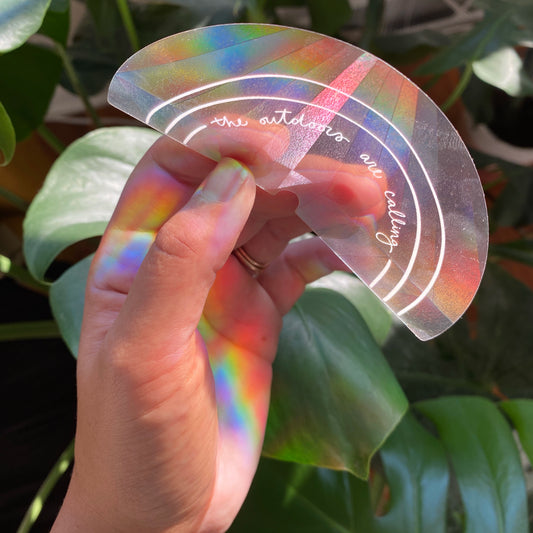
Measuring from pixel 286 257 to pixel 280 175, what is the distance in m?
0.16

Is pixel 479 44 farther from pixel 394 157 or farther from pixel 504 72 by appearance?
pixel 394 157

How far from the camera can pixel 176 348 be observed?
0.30 meters

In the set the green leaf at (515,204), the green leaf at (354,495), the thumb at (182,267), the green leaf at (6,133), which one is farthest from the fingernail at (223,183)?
the green leaf at (515,204)

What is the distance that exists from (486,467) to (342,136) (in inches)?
15.0

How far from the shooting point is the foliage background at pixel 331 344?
454 millimetres

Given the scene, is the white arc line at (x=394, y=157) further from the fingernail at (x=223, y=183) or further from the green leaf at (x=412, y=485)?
the green leaf at (x=412, y=485)

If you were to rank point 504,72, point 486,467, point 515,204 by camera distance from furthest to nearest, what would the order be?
point 515,204, point 504,72, point 486,467

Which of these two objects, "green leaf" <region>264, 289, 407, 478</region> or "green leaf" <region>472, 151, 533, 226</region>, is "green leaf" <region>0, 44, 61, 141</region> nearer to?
"green leaf" <region>264, 289, 407, 478</region>

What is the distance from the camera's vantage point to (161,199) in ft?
1.24

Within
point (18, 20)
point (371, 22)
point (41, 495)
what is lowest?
point (41, 495)

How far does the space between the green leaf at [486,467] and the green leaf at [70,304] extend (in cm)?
38

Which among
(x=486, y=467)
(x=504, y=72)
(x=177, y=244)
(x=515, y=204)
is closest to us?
(x=177, y=244)

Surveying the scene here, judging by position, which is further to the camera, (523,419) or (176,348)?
(523,419)

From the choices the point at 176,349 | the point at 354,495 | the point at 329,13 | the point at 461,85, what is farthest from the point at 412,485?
the point at 329,13
